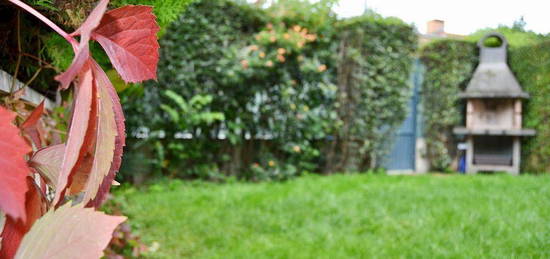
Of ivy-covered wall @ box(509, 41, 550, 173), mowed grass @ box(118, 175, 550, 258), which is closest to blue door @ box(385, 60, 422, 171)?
ivy-covered wall @ box(509, 41, 550, 173)

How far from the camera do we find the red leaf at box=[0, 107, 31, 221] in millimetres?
204

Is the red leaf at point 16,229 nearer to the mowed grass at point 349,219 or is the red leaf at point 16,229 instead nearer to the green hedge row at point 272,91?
the mowed grass at point 349,219

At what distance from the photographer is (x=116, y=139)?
319 millimetres

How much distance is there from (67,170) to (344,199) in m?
4.32

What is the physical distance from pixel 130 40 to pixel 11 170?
122 millimetres

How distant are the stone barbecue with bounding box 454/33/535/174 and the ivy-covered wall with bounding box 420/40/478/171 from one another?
188 millimetres

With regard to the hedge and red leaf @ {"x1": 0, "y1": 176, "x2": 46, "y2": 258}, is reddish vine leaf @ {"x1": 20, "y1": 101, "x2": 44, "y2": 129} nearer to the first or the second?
red leaf @ {"x1": 0, "y1": 176, "x2": 46, "y2": 258}

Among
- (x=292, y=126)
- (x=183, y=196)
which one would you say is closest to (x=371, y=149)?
(x=292, y=126)

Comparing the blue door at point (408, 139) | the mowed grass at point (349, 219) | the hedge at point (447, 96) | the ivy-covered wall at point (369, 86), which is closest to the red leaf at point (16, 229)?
the mowed grass at point (349, 219)

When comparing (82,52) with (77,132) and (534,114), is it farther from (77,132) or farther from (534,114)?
(534,114)

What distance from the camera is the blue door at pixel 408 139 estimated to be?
8.03 m

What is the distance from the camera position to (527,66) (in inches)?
274

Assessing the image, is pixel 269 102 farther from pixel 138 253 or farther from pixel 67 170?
pixel 67 170

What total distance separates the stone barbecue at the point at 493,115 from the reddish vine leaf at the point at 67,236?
8043 mm
